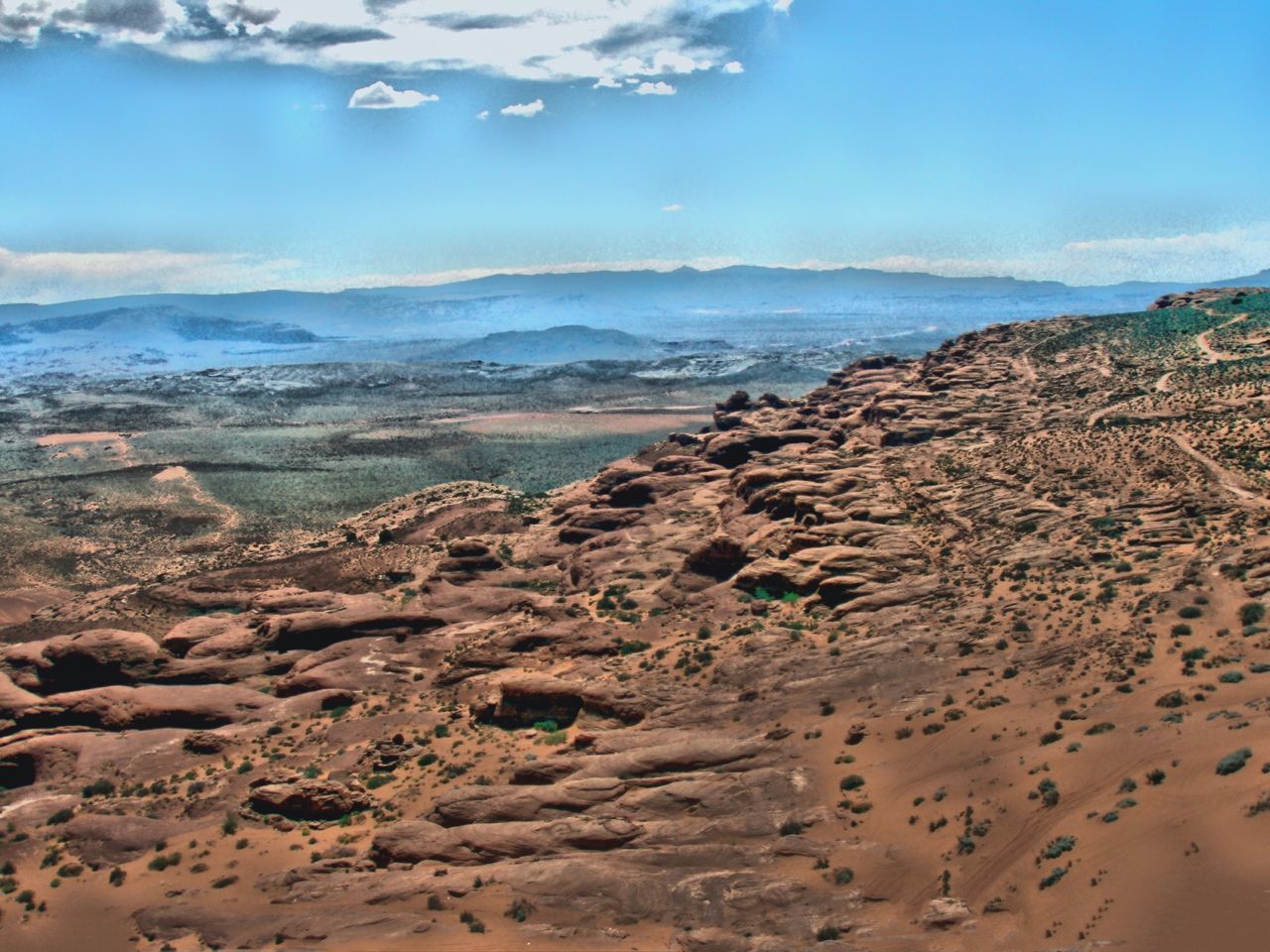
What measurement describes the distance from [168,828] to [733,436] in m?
43.8

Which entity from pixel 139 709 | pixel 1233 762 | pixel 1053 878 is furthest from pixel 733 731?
pixel 139 709

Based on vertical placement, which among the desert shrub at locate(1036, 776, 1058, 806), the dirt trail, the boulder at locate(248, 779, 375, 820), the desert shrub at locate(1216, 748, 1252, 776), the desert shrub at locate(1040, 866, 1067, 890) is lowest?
the boulder at locate(248, 779, 375, 820)

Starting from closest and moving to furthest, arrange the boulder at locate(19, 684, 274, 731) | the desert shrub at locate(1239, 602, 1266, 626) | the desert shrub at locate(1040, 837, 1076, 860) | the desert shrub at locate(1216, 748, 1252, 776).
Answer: the desert shrub at locate(1040, 837, 1076, 860), the desert shrub at locate(1216, 748, 1252, 776), the desert shrub at locate(1239, 602, 1266, 626), the boulder at locate(19, 684, 274, 731)

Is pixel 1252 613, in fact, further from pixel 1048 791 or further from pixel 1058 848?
pixel 1058 848

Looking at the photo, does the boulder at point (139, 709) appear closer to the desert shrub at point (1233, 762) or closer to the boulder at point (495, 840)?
the boulder at point (495, 840)

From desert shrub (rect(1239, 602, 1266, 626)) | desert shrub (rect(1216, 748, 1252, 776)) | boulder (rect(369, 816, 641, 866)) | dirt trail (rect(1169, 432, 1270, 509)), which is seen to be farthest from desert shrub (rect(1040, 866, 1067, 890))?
dirt trail (rect(1169, 432, 1270, 509))

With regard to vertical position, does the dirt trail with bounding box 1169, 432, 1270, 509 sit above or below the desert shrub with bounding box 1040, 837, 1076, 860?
above

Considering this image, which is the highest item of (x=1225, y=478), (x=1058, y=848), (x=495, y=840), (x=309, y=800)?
(x=1225, y=478)

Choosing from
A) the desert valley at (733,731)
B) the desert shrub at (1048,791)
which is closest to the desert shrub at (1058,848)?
the desert valley at (733,731)

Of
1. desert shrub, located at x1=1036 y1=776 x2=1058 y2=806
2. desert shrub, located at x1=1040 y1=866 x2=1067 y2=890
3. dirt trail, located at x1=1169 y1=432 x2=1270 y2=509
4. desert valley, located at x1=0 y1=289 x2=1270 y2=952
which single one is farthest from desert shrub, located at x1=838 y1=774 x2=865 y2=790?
dirt trail, located at x1=1169 y1=432 x2=1270 y2=509

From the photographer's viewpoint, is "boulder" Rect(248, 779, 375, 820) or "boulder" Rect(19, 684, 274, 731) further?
"boulder" Rect(19, 684, 274, 731)

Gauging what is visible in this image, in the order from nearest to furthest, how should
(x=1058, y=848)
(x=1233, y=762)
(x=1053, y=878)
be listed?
(x=1053, y=878) < (x=1058, y=848) < (x=1233, y=762)

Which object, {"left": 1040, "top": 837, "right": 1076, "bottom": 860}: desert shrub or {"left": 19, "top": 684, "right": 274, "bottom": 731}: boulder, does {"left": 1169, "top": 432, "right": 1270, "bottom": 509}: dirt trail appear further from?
{"left": 19, "top": 684, "right": 274, "bottom": 731}: boulder

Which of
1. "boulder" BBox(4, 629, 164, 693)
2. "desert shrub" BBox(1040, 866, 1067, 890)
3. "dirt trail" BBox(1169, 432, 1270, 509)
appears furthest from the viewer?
"boulder" BBox(4, 629, 164, 693)
